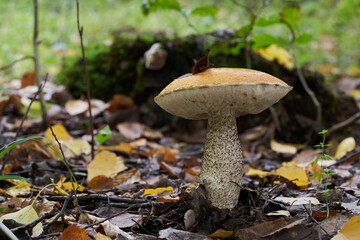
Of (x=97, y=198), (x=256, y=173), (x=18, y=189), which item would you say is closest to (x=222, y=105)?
(x=97, y=198)

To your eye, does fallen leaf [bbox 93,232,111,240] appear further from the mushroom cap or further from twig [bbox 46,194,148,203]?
the mushroom cap

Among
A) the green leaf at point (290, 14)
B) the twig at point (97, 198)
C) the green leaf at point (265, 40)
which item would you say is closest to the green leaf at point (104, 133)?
the twig at point (97, 198)

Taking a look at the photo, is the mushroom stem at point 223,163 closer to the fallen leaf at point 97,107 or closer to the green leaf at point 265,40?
the green leaf at point 265,40

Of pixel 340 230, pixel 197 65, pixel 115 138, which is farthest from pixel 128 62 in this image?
pixel 340 230

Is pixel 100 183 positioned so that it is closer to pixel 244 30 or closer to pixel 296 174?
pixel 296 174

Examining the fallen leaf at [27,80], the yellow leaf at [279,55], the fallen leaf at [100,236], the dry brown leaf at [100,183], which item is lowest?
the dry brown leaf at [100,183]

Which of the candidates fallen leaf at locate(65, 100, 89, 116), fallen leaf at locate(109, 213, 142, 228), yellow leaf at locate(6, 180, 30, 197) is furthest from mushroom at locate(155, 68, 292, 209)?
fallen leaf at locate(65, 100, 89, 116)

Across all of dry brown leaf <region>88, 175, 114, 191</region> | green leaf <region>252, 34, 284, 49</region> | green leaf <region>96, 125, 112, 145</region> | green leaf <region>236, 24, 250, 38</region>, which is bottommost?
dry brown leaf <region>88, 175, 114, 191</region>
